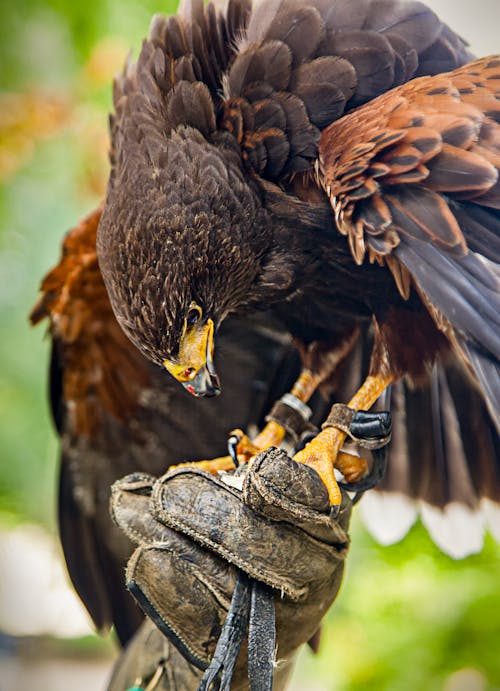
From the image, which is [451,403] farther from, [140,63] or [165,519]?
[140,63]

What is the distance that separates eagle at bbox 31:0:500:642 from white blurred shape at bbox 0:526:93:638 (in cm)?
70

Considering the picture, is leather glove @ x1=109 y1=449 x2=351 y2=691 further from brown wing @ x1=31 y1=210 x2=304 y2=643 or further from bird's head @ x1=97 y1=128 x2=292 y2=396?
brown wing @ x1=31 y1=210 x2=304 y2=643

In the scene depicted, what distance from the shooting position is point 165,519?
30.4 inches

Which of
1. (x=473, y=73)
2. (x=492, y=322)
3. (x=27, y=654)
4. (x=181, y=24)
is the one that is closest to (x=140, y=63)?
(x=181, y=24)

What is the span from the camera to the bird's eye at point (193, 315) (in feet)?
2.62

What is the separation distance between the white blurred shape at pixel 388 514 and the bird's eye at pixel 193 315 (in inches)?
14.3

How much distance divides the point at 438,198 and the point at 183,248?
0.27 metres

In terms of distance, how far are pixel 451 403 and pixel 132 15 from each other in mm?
788

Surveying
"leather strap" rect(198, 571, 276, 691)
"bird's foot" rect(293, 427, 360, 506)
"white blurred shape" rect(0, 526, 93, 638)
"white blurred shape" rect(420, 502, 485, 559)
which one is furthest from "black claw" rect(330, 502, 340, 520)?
"white blurred shape" rect(0, 526, 93, 638)

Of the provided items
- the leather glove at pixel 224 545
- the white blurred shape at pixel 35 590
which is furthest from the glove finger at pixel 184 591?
the white blurred shape at pixel 35 590

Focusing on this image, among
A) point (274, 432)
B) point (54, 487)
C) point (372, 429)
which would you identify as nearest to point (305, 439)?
point (274, 432)

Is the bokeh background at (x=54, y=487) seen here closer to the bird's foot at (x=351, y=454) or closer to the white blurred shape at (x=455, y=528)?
the white blurred shape at (x=455, y=528)

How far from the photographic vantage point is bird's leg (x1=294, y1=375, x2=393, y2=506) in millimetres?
801

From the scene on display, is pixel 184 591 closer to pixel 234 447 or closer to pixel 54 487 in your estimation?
pixel 234 447
